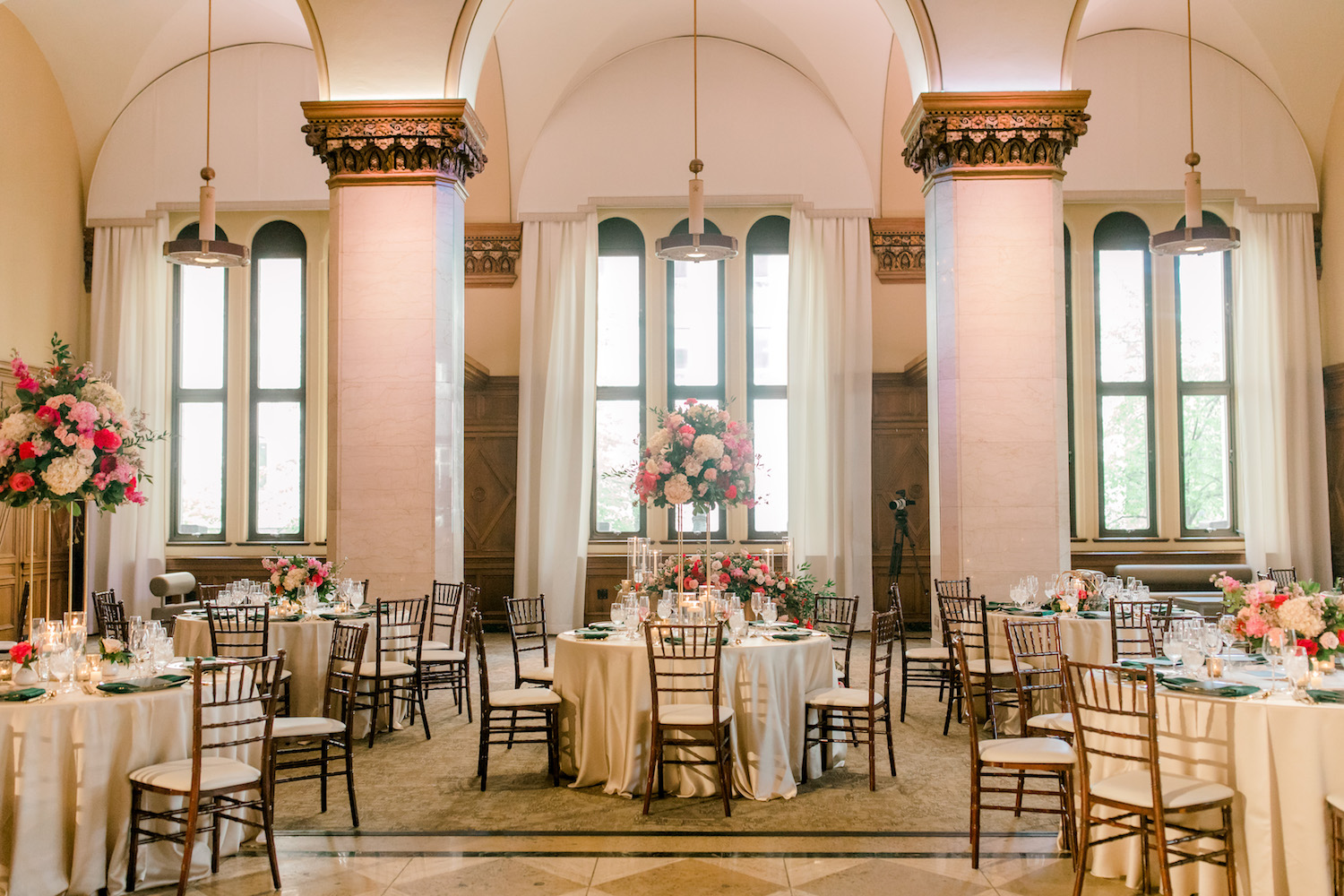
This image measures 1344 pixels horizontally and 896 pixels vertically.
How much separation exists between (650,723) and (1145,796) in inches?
100

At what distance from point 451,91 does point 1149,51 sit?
338 inches

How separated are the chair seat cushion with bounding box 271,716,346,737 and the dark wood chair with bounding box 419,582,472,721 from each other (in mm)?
2225

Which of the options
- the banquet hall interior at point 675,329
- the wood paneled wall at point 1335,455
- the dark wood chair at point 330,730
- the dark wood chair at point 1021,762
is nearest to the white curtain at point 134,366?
the banquet hall interior at point 675,329

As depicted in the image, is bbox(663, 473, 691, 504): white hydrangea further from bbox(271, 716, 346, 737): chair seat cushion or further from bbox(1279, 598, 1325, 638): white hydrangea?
bbox(1279, 598, 1325, 638): white hydrangea

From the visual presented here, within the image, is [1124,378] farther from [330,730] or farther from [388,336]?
[330,730]

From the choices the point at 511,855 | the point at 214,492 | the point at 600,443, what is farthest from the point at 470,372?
→ the point at 511,855

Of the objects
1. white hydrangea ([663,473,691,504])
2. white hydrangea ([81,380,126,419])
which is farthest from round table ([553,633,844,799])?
white hydrangea ([81,380,126,419])

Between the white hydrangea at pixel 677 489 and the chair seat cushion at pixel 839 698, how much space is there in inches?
52.6

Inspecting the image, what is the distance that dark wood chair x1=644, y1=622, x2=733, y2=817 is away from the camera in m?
5.23

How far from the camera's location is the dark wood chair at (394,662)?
6.92m

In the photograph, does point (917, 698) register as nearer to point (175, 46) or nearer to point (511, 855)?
point (511, 855)

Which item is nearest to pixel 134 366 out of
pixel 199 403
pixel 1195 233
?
pixel 199 403

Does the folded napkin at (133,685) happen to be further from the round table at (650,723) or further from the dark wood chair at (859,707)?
the dark wood chair at (859,707)

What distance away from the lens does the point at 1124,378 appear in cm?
1262
